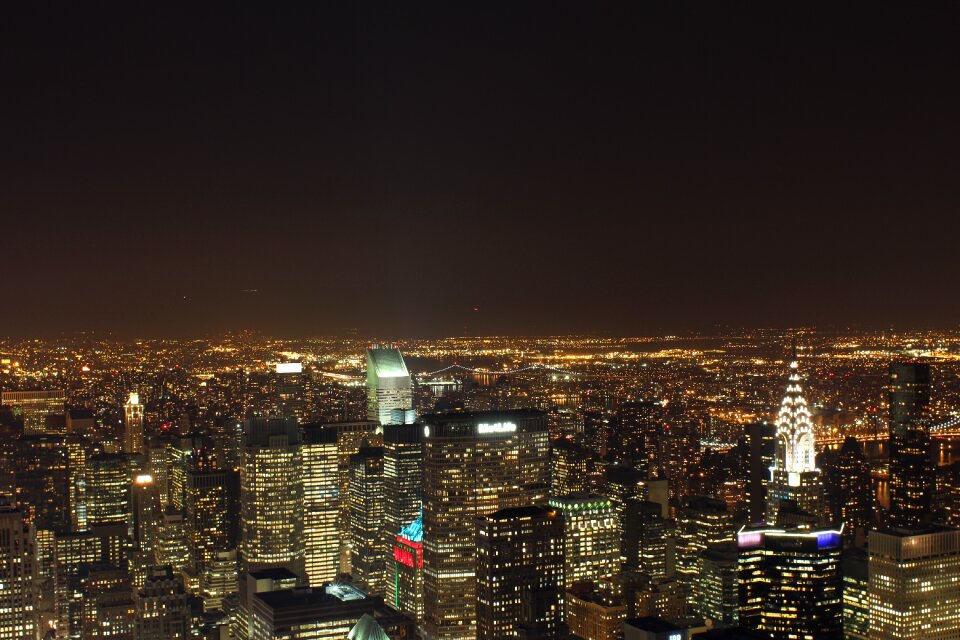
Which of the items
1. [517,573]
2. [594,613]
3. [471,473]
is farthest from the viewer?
[471,473]

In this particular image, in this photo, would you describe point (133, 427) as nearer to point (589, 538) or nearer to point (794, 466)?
point (589, 538)

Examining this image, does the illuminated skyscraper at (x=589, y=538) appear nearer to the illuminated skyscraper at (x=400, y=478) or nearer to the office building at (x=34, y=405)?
the illuminated skyscraper at (x=400, y=478)

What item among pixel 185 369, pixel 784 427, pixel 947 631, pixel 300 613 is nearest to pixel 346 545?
pixel 185 369

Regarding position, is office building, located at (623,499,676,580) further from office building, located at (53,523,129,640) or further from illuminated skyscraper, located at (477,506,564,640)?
office building, located at (53,523,129,640)

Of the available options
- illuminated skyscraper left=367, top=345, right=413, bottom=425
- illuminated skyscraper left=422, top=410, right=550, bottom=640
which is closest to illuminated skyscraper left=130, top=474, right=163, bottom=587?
illuminated skyscraper left=367, top=345, right=413, bottom=425

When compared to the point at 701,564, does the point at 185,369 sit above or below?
above

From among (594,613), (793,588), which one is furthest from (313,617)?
(793,588)

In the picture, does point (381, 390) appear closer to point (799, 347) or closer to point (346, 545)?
point (346, 545)

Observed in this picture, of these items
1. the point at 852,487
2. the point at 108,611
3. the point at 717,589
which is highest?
the point at 852,487
